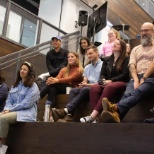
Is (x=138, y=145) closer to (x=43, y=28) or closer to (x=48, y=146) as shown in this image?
(x=48, y=146)

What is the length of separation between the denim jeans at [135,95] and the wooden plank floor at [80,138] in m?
0.31

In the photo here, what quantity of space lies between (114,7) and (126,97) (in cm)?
782

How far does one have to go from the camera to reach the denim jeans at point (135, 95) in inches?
98.8

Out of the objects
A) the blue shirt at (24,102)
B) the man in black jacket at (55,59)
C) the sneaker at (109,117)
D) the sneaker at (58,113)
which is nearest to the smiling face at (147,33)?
the sneaker at (109,117)

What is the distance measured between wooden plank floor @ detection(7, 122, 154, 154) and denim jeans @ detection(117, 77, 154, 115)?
1.03 feet

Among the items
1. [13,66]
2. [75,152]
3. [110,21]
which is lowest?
[75,152]

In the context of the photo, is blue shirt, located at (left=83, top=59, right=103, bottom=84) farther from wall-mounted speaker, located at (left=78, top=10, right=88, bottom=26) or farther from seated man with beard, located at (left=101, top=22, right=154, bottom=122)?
wall-mounted speaker, located at (left=78, top=10, right=88, bottom=26)

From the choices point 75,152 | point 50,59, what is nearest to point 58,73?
point 50,59

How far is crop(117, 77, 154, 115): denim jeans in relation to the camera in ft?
8.23

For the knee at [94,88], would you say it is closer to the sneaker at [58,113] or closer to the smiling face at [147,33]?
the sneaker at [58,113]

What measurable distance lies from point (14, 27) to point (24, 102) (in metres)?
4.22

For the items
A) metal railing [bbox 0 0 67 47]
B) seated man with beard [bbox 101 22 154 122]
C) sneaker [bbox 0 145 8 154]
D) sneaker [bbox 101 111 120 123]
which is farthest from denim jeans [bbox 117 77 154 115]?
metal railing [bbox 0 0 67 47]

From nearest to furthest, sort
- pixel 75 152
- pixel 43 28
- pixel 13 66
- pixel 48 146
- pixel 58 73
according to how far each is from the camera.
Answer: pixel 75 152
pixel 48 146
pixel 58 73
pixel 13 66
pixel 43 28

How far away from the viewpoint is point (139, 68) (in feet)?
9.66
